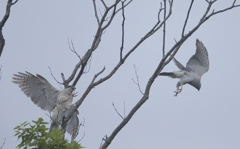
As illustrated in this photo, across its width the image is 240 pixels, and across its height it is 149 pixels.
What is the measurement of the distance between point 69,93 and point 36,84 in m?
0.89

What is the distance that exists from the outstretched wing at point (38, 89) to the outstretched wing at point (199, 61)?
3.79m

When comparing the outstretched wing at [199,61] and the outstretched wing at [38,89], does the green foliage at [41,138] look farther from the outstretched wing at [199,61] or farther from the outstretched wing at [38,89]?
the outstretched wing at [199,61]

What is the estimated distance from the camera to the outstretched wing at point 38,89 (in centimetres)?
658

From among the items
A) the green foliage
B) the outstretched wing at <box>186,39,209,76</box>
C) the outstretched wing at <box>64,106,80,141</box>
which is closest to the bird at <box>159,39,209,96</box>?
the outstretched wing at <box>186,39,209,76</box>

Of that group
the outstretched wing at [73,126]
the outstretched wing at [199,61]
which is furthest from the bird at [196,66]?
the outstretched wing at [73,126]

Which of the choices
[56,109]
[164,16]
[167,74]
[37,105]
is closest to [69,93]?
[56,109]

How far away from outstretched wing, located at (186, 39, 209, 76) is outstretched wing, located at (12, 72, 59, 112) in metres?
3.79

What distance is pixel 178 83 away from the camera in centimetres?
735

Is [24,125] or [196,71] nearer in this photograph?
[24,125]

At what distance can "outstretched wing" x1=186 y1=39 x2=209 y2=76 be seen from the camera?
7695mm

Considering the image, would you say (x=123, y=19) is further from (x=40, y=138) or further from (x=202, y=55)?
(x=202, y=55)

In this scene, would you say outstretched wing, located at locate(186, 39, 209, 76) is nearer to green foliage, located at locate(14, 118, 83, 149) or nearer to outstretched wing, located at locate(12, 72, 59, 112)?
outstretched wing, located at locate(12, 72, 59, 112)

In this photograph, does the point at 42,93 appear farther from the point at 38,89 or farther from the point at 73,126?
the point at 73,126

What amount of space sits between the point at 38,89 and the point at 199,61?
4.40 meters
